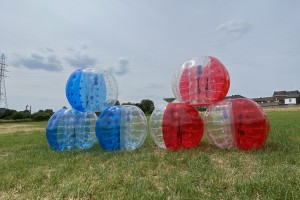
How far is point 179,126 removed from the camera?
6352 millimetres

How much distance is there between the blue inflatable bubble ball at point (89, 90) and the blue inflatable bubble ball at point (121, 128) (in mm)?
415

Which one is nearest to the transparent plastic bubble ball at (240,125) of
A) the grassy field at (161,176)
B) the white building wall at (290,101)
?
the grassy field at (161,176)

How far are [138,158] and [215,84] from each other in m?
2.32

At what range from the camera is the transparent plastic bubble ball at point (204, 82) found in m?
6.34

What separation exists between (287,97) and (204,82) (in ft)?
244

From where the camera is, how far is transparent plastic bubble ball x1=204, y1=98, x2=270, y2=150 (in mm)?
5938

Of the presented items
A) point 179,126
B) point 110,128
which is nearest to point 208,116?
point 179,126

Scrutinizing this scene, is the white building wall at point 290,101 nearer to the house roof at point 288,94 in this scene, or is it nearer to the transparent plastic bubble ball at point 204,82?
the house roof at point 288,94

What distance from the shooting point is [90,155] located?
6.34 m

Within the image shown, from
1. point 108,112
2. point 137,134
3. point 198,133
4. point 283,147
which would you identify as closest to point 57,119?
point 108,112

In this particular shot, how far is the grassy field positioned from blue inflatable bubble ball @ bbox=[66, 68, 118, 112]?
1.44 meters

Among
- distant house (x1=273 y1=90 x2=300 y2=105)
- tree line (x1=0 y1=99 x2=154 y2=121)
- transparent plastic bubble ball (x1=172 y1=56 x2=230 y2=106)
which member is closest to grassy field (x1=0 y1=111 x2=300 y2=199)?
transparent plastic bubble ball (x1=172 y1=56 x2=230 y2=106)

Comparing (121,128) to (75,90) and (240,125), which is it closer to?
(75,90)

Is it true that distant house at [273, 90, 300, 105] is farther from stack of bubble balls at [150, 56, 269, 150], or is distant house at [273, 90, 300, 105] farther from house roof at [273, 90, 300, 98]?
stack of bubble balls at [150, 56, 269, 150]
